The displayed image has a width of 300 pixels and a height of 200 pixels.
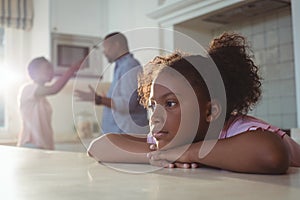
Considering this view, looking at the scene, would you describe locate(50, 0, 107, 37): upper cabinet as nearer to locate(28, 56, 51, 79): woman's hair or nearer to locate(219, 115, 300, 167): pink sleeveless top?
locate(28, 56, 51, 79): woman's hair

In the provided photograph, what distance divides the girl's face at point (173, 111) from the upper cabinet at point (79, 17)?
2423 mm

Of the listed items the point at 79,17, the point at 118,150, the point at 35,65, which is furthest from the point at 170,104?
the point at 79,17

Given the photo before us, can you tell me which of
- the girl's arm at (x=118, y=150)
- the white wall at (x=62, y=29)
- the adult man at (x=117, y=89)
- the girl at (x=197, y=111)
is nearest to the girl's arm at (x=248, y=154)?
the girl at (x=197, y=111)

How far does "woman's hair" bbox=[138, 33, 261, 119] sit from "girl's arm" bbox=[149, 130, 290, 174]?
140 millimetres

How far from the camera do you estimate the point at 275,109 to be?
2.05 m

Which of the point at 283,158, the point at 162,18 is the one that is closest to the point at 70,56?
the point at 162,18

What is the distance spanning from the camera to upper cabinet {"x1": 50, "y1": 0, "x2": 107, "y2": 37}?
296 centimetres

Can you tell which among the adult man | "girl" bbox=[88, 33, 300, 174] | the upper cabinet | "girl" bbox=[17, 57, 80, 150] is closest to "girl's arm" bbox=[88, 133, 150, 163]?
"girl" bbox=[88, 33, 300, 174]

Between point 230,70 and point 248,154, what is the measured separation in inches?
8.7

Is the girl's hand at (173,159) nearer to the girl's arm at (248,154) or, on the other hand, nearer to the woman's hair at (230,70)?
the girl's arm at (248,154)

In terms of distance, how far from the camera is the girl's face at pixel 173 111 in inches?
26.0

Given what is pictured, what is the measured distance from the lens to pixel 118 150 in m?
0.72

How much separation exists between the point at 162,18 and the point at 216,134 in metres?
1.69

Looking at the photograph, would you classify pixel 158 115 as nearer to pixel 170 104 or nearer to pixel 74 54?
pixel 170 104
